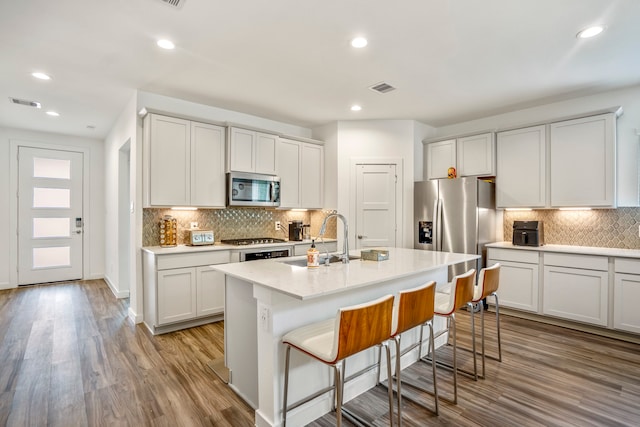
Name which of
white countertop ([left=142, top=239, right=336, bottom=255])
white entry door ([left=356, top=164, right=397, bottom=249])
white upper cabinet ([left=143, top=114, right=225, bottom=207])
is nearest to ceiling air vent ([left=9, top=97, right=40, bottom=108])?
white upper cabinet ([left=143, top=114, right=225, bottom=207])

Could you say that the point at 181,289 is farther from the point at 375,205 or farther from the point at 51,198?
the point at 51,198

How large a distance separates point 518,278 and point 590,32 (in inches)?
107

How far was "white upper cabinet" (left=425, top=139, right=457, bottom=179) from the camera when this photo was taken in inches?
188

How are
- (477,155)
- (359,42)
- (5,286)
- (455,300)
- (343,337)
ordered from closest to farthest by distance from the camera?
(343,337) < (455,300) < (359,42) < (477,155) < (5,286)

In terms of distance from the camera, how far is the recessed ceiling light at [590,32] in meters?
2.40

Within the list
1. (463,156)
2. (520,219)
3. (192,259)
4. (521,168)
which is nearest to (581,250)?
(520,219)

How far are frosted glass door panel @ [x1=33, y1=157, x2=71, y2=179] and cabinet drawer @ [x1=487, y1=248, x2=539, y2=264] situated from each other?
23.8 ft

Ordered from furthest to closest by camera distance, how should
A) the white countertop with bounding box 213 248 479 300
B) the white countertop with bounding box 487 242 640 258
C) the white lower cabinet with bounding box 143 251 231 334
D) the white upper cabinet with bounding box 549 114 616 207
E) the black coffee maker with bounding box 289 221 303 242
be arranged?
the black coffee maker with bounding box 289 221 303 242 < the white upper cabinet with bounding box 549 114 616 207 < the white lower cabinet with bounding box 143 251 231 334 < the white countertop with bounding box 487 242 640 258 < the white countertop with bounding box 213 248 479 300

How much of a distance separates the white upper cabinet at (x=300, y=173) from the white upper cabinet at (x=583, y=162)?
319 centimetres

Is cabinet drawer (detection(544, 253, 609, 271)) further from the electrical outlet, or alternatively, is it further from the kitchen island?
the electrical outlet

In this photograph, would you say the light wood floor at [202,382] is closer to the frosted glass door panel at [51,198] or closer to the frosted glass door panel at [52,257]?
the frosted glass door panel at [52,257]

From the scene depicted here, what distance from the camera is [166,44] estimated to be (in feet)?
8.73

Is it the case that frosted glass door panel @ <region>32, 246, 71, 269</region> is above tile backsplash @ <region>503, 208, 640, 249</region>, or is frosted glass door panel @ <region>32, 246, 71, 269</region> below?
below

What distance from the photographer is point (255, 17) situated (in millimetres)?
2307
